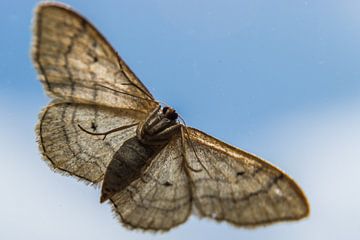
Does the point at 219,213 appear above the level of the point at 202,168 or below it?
below

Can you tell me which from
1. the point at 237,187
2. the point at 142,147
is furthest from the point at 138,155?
the point at 237,187

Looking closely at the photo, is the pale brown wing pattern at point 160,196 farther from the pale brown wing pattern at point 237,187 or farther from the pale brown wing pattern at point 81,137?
the pale brown wing pattern at point 81,137

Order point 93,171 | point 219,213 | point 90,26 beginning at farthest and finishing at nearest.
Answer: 1. point 93,171
2. point 219,213
3. point 90,26

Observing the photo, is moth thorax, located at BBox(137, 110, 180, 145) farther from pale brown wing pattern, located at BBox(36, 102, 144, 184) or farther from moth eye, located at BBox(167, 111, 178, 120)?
pale brown wing pattern, located at BBox(36, 102, 144, 184)

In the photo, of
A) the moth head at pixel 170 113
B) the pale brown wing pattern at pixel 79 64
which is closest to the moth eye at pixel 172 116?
the moth head at pixel 170 113

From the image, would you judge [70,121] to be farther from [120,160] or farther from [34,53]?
[34,53]

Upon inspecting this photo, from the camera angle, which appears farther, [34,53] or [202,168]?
[202,168]

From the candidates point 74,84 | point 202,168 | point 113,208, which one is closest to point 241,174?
point 202,168
